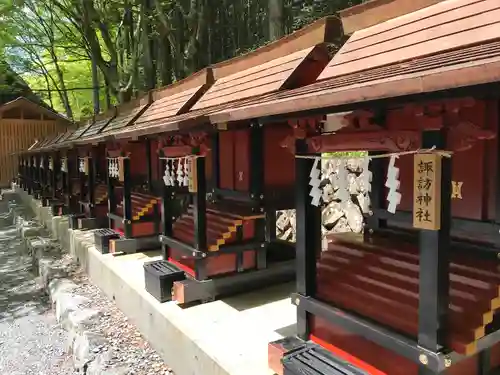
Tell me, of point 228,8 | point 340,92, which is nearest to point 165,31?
point 228,8

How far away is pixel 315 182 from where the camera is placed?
318 cm

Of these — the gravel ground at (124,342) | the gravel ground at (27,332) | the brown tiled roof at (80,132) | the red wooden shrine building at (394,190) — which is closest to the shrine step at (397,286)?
the red wooden shrine building at (394,190)

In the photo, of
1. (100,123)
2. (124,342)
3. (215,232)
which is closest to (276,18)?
(215,232)

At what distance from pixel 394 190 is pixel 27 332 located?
6139 mm

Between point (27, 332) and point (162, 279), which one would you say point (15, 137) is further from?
point (162, 279)

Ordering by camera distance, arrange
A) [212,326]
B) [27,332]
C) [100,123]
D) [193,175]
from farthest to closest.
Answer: [100,123]
[27,332]
[193,175]
[212,326]

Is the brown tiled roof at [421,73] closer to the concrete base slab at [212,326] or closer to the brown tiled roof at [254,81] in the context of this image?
the brown tiled roof at [254,81]

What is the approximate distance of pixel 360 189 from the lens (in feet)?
25.4

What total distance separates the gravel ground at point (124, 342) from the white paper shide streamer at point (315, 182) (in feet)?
8.23

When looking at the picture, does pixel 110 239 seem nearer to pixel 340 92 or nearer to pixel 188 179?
pixel 188 179

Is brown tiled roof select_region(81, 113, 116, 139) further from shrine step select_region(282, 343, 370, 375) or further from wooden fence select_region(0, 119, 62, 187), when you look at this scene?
wooden fence select_region(0, 119, 62, 187)

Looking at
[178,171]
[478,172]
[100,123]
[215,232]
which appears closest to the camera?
[478,172]

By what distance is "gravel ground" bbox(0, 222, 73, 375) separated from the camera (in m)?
5.31

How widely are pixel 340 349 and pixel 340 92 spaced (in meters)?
1.92
